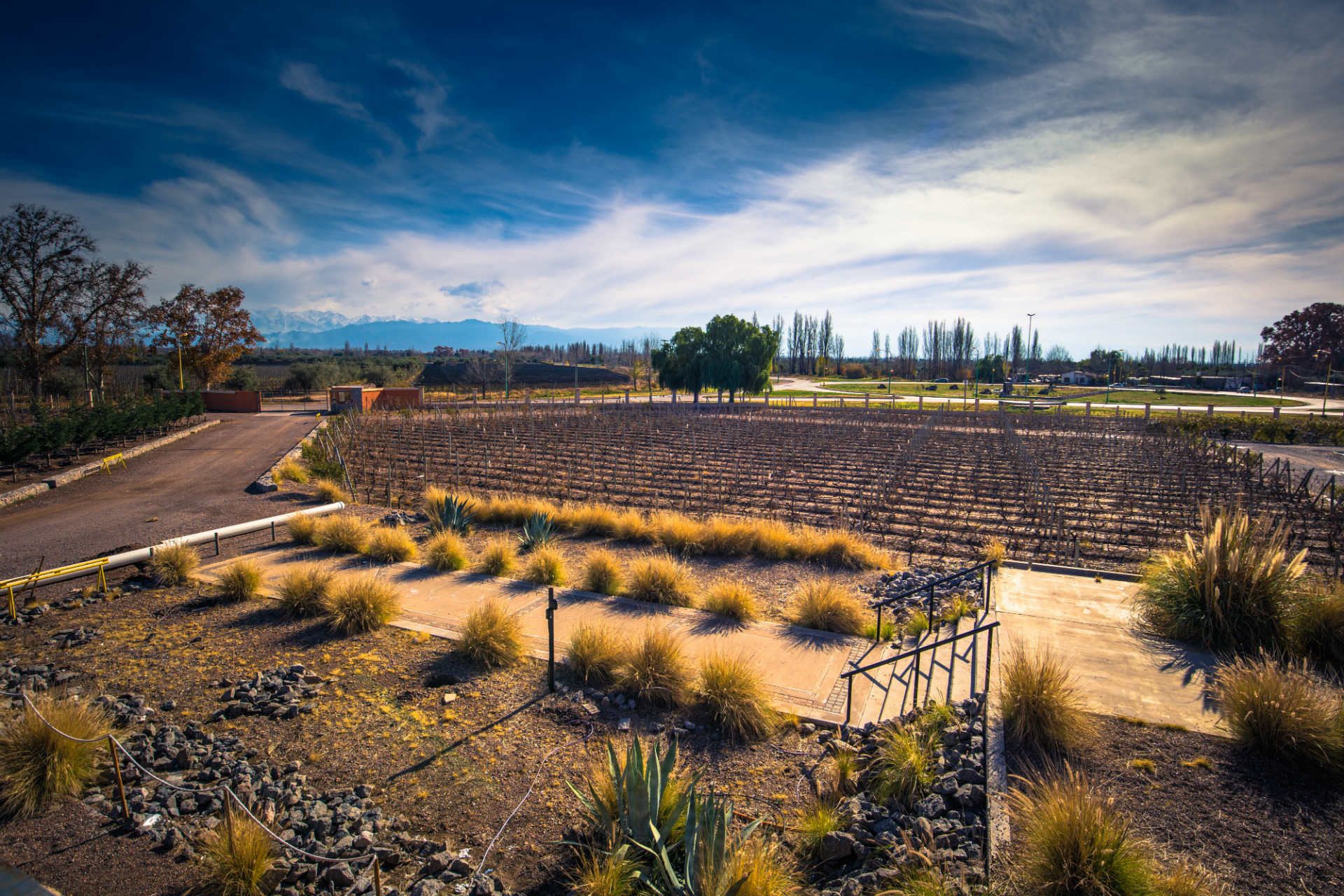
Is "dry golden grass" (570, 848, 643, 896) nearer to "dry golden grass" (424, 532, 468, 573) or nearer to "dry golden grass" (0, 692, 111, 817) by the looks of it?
"dry golden grass" (0, 692, 111, 817)

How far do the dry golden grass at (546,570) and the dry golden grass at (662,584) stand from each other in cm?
106

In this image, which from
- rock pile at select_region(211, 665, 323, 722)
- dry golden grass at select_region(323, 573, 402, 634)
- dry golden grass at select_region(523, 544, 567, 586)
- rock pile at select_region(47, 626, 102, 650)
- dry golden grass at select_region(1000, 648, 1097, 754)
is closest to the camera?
dry golden grass at select_region(1000, 648, 1097, 754)

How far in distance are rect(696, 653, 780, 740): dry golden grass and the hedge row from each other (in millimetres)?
19665

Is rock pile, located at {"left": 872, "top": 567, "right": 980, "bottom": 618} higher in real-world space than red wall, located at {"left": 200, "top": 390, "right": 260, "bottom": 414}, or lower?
lower

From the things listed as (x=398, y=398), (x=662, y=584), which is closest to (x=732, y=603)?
(x=662, y=584)

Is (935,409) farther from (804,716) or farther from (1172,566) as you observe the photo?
(804,716)

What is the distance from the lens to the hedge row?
1598 cm

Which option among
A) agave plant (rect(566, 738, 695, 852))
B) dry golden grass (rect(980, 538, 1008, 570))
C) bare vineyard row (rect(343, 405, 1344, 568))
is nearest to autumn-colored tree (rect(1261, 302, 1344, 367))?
bare vineyard row (rect(343, 405, 1344, 568))

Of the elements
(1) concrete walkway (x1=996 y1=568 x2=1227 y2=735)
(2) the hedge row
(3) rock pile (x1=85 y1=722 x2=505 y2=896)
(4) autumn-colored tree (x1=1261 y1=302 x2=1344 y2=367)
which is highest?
(4) autumn-colored tree (x1=1261 y1=302 x2=1344 y2=367)

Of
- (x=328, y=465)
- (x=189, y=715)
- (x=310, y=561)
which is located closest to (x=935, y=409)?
(x=328, y=465)

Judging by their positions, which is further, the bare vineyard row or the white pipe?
the bare vineyard row

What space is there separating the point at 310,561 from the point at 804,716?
8161 millimetres

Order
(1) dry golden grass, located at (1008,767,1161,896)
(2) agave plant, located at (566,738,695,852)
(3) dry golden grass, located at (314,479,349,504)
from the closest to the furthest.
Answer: (1) dry golden grass, located at (1008,767,1161,896) → (2) agave plant, located at (566,738,695,852) → (3) dry golden grass, located at (314,479,349,504)

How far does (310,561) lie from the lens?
9.90 meters
